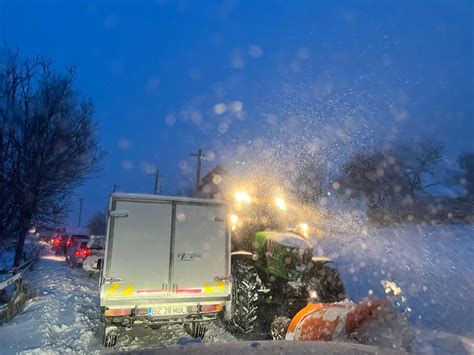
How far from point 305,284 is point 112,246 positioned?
195 inches

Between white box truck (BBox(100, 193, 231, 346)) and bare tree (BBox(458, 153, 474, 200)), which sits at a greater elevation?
bare tree (BBox(458, 153, 474, 200))

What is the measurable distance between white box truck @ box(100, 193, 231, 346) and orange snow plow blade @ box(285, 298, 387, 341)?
1.77 meters

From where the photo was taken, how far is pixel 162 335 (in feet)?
26.7

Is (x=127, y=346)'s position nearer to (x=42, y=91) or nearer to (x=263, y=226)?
(x=263, y=226)

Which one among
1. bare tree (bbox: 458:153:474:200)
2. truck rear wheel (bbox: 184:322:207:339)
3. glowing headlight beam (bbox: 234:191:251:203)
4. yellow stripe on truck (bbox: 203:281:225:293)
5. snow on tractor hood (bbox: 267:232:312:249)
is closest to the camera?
yellow stripe on truck (bbox: 203:281:225:293)

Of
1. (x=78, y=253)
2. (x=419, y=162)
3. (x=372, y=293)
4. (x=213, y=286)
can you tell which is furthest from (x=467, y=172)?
(x=78, y=253)

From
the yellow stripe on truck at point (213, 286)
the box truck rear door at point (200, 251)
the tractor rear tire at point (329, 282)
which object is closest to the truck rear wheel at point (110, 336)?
the box truck rear door at point (200, 251)

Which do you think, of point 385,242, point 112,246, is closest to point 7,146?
point 112,246

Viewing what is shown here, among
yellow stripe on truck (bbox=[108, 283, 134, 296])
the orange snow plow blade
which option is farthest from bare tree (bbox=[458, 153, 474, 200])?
yellow stripe on truck (bbox=[108, 283, 134, 296])

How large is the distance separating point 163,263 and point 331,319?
325cm

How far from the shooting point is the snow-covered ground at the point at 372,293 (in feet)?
24.7

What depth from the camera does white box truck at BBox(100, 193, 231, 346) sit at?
6918 millimetres

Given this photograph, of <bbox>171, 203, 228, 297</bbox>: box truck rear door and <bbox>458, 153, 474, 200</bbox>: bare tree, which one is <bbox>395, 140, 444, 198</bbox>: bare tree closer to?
<bbox>458, 153, 474, 200</bbox>: bare tree

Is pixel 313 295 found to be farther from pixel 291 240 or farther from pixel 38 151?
pixel 38 151
